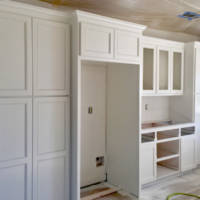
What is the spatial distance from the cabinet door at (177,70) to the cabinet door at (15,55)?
2.65 meters

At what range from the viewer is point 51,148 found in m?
2.77

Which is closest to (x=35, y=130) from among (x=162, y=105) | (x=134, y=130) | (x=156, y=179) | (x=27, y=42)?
(x=27, y=42)

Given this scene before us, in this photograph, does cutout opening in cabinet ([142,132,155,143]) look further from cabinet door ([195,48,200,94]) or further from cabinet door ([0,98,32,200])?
cabinet door ([0,98,32,200])

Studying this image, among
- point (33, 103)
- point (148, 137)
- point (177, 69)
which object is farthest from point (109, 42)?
point (177, 69)

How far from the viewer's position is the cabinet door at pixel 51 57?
2.64 m

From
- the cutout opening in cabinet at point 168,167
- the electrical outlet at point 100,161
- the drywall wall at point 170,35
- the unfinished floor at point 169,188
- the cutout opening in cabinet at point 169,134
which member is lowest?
the unfinished floor at point 169,188

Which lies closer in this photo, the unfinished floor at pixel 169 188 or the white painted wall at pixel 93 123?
the unfinished floor at pixel 169 188

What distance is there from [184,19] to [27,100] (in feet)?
10.1

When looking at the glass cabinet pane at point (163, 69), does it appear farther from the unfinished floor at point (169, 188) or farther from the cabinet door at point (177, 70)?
the unfinished floor at point (169, 188)

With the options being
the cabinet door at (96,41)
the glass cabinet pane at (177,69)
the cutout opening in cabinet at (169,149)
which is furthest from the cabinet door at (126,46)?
the cutout opening in cabinet at (169,149)

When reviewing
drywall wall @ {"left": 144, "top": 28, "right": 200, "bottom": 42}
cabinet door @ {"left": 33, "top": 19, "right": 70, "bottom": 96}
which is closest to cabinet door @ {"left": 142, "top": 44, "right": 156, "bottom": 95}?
drywall wall @ {"left": 144, "top": 28, "right": 200, "bottom": 42}

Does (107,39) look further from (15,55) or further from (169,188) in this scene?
(169,188)

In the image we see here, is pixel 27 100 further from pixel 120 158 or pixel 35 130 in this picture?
pixel 120 158

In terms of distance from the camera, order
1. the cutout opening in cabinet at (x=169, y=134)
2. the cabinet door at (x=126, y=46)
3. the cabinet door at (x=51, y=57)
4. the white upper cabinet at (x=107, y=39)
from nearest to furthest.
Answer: the cabinet door at (x=51, y=57), the white upper cabinet at (x=107, y=39), the cabinet door at (x=126, y=46), the cutout opening in cabinet at (x=169, y=134)
